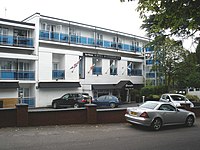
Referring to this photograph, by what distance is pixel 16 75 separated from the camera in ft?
85.5

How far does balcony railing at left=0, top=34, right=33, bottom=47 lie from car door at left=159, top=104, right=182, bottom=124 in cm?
2044

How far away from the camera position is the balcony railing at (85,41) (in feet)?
95.8

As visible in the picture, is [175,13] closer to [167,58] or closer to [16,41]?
[16,41]

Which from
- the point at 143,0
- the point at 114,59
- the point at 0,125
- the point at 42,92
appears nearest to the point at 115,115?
the point at 0,125

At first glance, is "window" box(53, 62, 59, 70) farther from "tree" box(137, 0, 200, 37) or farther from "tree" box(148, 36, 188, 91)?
"tree" box(137, 0, 200, 37)

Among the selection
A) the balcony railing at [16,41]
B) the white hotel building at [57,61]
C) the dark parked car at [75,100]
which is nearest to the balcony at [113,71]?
the white hotel building at [57,61]

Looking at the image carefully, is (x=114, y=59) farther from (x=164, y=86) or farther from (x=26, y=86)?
(x=26, y=86)

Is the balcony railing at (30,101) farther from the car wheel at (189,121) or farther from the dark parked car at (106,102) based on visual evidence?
the car wheel at (189,121)

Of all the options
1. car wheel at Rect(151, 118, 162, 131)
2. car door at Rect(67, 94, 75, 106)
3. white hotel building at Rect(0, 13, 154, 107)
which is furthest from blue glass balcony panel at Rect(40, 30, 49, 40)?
car wheel at Rect(151, 118, 162, 131)

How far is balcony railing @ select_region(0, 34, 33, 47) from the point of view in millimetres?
26112

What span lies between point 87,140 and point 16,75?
19.5 meters

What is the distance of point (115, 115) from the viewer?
45.8 feet

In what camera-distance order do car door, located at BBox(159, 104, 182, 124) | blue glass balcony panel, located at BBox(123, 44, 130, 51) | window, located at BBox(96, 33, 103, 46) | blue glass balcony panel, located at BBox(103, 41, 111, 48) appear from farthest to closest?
blue glass balcony panel, located at BBox(123, 44, 130, 51) < blue glass balcony panel, located at BBox(103, 41, 111, 48) < window, located at BBox(96, 33, 103, 46) < car door, located at BBox(159, 104, 182, 124)

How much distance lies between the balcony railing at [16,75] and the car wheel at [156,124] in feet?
61.7
